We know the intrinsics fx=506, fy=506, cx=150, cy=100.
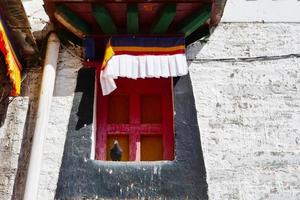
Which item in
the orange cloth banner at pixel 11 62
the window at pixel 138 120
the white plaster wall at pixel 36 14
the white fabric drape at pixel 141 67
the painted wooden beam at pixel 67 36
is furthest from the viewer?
the white plaster wall at pixel 36 14

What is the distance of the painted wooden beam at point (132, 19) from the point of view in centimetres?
556

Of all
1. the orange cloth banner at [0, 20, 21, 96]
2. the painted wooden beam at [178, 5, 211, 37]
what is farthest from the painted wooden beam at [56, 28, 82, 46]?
the painted wooden beam at [178, 5, 211, 37]

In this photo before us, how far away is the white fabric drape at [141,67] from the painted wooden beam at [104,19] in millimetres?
374

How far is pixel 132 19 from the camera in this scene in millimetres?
5664

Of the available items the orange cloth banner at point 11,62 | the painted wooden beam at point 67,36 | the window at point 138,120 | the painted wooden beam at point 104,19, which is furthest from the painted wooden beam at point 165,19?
the orange cloth banner at point 11,62

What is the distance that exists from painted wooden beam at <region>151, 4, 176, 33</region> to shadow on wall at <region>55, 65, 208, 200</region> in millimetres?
971

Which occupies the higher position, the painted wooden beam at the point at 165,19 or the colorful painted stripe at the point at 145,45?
the painted wooden beam at the point at 165,19

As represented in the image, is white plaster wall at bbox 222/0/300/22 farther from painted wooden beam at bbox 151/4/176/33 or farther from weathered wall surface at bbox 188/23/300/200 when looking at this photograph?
painted wooden beam at bbox 151/4/176/33

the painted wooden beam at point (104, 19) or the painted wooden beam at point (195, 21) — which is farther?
the painted wooden beam at point (195, 21)

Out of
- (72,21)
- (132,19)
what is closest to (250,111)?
(132,19)

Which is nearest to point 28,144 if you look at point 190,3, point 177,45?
point 177,45

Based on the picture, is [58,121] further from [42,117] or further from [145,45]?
[145,45]

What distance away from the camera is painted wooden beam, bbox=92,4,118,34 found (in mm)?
5551

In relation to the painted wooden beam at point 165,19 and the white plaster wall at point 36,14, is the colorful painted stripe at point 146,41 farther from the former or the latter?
the white plaster wall at point 36,14
